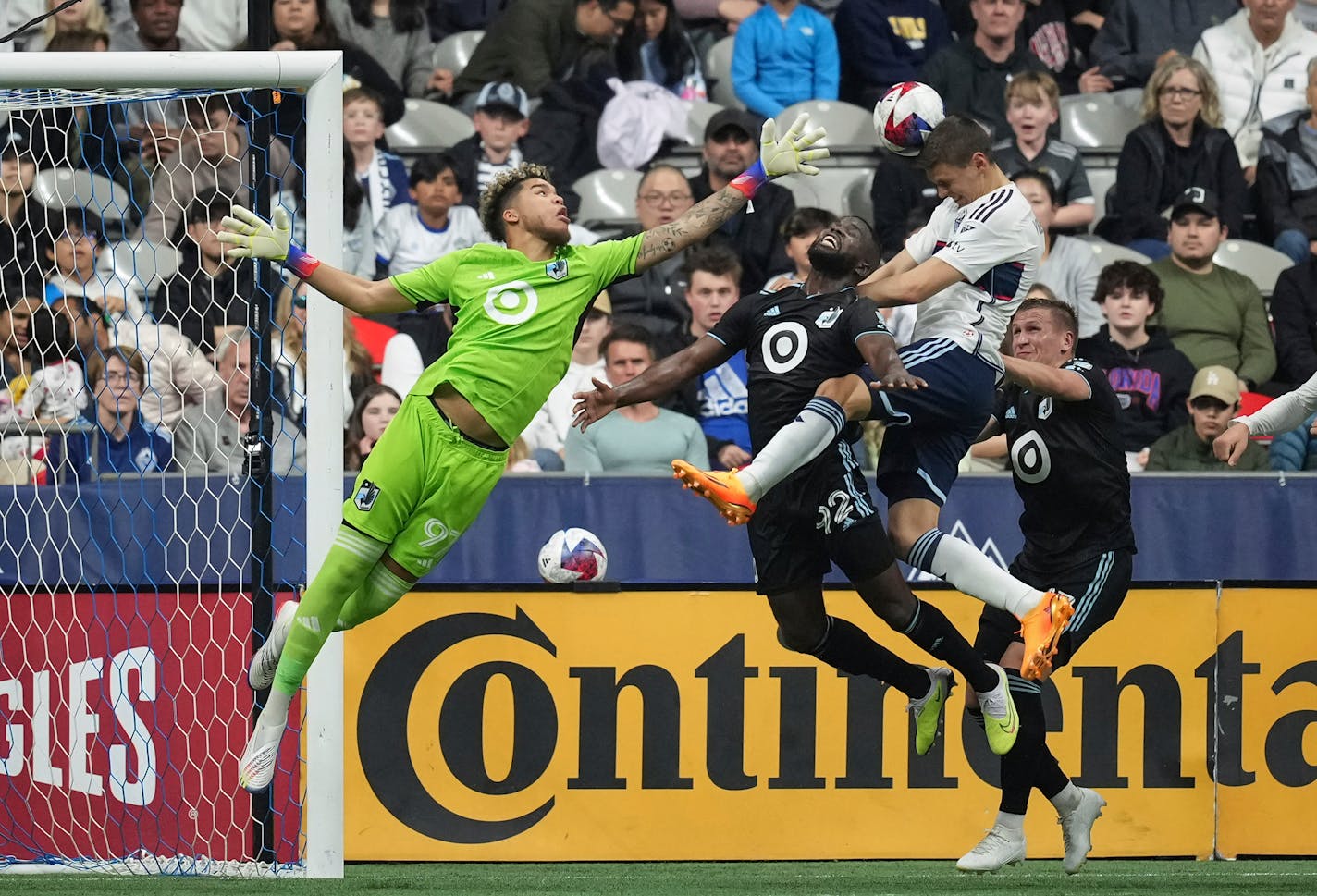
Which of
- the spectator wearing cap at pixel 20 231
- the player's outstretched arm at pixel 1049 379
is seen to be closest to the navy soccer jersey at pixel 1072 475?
the player's outstretched arm at pixel 1049 379

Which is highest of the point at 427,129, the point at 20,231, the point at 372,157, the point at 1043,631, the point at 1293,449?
the point at 427,129

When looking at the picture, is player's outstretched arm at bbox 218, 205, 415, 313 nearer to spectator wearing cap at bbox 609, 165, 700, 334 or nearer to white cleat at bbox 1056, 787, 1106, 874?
white cleat at bbox 1056, 787, 1106, 874

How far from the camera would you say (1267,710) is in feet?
26.8

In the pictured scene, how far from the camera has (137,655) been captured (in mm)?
7984

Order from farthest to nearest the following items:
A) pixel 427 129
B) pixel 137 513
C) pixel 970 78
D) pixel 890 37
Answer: pixel 890 37, pixel 427 129, pixel 970 78, pixel 137 513

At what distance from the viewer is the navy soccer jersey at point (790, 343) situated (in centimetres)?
697

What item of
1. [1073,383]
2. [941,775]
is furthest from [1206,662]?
[1073,383]

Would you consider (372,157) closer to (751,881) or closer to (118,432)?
(118,432)

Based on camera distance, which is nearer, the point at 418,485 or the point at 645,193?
the point at 418,485

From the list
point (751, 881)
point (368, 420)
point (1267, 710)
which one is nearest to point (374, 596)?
point (751, 881)

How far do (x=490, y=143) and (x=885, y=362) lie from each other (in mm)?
6327

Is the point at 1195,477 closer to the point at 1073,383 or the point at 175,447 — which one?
the point at 1073,383

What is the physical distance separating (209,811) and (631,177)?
6.07m

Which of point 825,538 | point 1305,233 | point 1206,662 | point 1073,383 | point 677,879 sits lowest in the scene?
point 677,879
